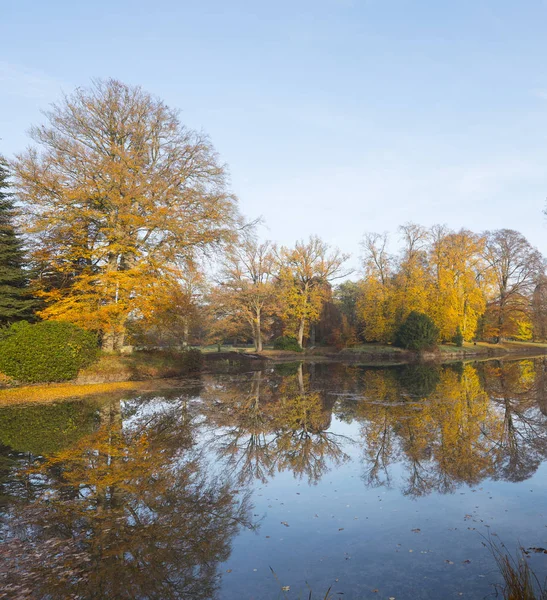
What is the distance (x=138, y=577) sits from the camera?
13.0ft

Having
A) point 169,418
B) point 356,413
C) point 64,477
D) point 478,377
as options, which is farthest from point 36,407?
point 478,377

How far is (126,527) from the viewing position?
4.96m

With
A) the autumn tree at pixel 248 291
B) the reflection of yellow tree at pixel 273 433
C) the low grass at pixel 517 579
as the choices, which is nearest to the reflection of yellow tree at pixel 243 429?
the reflection of yellow tree at pixel 273 433

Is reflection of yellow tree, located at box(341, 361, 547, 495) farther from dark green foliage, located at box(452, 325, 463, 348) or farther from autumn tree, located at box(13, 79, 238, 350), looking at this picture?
dark green foliage, located at box(452, 325, 463, 348)

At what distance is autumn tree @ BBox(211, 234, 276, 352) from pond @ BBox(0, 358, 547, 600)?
28.4 meters

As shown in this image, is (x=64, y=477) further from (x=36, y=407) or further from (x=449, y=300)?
(x=449, y=300)

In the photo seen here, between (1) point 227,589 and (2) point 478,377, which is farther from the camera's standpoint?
(2) point 478,377

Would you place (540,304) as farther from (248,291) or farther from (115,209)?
(115,209)

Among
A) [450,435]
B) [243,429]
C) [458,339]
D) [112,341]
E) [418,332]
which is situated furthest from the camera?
[458,339]

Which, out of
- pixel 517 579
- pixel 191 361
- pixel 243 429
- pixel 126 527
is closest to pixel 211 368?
pixel 191 361

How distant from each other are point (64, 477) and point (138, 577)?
11.2 feet

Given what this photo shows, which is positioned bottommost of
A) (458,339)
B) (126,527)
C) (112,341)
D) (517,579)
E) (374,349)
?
(126,527)

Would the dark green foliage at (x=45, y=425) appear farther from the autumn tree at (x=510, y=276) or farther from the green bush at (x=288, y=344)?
the autumn tree at (x=510, y=276)

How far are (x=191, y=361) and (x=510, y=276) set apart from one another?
1497 inches
